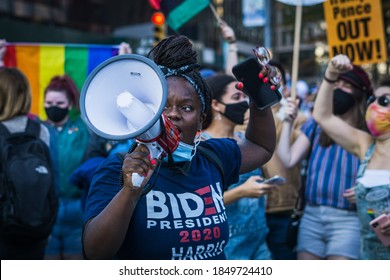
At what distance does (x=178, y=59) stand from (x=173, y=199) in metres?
0.57

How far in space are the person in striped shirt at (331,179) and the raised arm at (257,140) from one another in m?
1.65

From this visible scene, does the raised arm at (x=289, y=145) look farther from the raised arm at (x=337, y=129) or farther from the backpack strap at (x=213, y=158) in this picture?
the backpack strap at (x=213, y=158)

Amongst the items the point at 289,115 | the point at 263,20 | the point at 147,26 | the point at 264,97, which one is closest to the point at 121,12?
the point at 147,26

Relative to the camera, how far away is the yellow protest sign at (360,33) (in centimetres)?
634

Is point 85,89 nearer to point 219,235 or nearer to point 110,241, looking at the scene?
point 110,241

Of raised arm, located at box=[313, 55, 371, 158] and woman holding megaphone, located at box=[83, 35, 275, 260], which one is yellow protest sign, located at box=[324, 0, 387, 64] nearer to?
raised arm, located at box=[313, 55, 371, 158]

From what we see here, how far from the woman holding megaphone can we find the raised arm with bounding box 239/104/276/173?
0.25m

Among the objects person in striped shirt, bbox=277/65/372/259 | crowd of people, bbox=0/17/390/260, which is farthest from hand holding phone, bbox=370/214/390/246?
person in striped shirt, bbox=277/65/372/259

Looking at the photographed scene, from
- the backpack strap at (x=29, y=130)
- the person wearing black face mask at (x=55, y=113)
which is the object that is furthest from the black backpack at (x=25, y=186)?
the person wearing black face mask at (x=55, y=113)

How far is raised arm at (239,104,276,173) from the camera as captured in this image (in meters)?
2.85

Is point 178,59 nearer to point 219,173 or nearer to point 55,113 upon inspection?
point 219,173

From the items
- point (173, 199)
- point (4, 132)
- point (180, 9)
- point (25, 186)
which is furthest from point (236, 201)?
point (180, 9)

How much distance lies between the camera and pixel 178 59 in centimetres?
245

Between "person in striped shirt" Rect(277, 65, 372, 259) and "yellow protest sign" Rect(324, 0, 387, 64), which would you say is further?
"yellow protest sign" Rect(324, 0, 387, 64)
